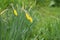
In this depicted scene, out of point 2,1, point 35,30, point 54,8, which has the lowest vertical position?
point 54,8

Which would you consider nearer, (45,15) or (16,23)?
(16,23)

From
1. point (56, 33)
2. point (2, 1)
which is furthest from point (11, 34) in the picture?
point (2, 1)

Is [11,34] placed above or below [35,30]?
above

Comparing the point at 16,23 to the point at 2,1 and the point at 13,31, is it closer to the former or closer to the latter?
the point at 13,31

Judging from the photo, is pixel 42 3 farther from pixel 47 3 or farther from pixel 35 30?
pixel 35 30

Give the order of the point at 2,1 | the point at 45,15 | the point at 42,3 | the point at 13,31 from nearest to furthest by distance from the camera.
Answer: the point at 13,31
the point at 2,1
the point at 45,15
the point at 42,3

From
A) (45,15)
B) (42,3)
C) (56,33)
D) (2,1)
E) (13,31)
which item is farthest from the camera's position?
(42,3)
